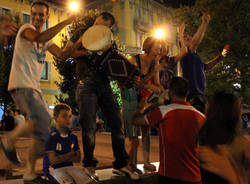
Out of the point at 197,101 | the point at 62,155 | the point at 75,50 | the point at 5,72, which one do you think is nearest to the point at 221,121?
the point at 62,155

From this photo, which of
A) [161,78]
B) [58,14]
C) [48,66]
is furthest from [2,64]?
[161,78]

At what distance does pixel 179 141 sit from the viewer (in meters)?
3.08

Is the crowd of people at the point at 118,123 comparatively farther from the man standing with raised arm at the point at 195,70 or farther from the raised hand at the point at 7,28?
the man standing with raised arm at the point at 195,70

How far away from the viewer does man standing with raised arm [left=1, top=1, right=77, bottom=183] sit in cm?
330

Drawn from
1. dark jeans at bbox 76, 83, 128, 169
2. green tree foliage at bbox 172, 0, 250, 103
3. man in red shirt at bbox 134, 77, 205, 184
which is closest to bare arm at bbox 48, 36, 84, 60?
dark jeans at bbox 76, 83, 128, 169

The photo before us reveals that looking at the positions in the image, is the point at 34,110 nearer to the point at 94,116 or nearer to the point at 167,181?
the point at 94,116

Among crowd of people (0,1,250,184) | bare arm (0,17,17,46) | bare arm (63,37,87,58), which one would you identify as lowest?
crowd of people (0,1,250,184)

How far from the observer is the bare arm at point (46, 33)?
3244mm

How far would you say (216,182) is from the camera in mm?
2348

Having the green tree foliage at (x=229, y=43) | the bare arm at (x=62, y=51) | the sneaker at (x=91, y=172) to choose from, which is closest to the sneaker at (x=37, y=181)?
the sneaker at (x=91, y=172)

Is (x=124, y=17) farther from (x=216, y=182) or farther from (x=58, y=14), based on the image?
(x=216, y=182)

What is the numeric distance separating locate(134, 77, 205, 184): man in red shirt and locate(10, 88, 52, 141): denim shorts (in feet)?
3.56

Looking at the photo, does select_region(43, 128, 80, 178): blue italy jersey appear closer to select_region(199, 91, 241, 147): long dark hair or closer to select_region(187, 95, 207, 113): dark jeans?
select_region(199, 91, 241, 147): long dark hair

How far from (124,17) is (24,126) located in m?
32.3
